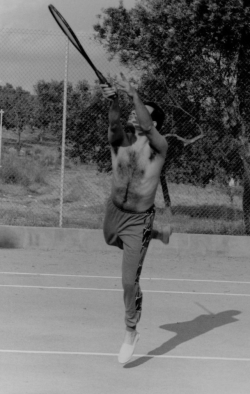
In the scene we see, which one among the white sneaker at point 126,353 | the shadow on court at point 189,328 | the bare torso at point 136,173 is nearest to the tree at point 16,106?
the shadow on court at point 189,328

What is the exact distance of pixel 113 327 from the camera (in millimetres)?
7945

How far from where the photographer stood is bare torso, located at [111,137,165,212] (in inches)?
257

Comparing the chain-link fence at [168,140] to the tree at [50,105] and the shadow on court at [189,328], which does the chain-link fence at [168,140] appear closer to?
the tree at [50,105]

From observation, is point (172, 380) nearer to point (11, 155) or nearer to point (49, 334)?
point (49, 334)

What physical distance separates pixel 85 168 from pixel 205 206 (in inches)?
80.9

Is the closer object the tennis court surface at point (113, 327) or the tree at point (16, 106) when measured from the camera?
the tennis court surface at point (113, 327)

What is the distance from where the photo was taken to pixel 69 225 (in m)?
14.4

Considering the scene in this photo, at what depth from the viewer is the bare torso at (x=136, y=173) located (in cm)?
652

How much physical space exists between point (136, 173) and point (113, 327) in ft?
6.39

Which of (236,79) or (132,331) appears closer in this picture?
(132,331)

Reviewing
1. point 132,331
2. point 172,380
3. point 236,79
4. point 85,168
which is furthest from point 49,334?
point 236,79

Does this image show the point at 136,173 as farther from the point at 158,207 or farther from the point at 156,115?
the point at 158,207

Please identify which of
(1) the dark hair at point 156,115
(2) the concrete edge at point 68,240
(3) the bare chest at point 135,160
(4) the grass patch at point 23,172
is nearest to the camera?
(3) the bare chest at point 135,160

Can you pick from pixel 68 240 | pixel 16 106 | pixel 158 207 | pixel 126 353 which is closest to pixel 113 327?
pixel 126 353
